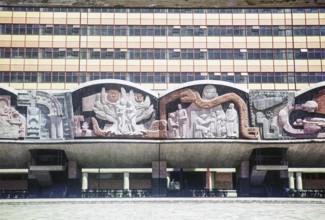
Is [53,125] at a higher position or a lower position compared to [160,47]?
lower

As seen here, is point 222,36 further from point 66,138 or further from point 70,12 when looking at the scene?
point 66,138

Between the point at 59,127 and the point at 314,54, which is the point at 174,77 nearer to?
the point at 59,127

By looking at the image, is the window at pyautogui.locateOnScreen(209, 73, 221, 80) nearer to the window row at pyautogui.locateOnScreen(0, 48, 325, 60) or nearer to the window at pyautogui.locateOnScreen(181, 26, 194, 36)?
the window row at pyautogui.locateOnScreen(0, 48, 325, 60)

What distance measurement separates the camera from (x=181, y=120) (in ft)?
139

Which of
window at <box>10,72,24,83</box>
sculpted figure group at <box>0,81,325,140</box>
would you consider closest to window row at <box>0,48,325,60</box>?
window at <box>10,72,24,83</box>

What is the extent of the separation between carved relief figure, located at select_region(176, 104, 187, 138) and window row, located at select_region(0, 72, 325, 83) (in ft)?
36.8

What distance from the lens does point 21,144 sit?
41781 mm

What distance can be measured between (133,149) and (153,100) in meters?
5.50

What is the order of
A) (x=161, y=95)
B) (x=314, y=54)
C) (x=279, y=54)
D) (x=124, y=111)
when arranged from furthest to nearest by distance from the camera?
(x=279, y=54) < (x=314, y=54) < (x=161, y=95) < (x=124, y=111)

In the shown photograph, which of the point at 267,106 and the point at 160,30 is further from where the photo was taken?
the point at 160,30

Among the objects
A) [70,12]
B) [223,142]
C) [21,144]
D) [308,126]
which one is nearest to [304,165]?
[308,126]

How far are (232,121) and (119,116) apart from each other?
1132 centimetres

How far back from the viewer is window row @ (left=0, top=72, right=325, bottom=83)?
5312cm

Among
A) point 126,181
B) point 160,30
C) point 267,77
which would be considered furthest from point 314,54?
point 126,181
